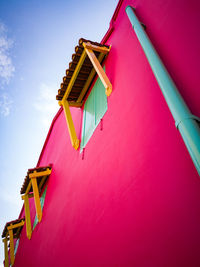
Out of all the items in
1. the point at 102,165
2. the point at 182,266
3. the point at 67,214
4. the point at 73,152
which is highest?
the point at 73,152

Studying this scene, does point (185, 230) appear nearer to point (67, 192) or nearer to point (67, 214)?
point (67, 214)

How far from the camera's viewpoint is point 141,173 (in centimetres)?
220

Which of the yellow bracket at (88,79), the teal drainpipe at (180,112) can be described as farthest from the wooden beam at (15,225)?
the teal drainpipe at (180,112)

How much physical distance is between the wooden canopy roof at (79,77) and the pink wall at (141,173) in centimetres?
93

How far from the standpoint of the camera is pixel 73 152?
498cm

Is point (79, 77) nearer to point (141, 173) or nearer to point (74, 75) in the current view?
point (74, 75)

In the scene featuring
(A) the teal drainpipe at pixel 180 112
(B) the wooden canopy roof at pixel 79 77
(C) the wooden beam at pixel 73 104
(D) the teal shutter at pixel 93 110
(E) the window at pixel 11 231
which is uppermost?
(B) the wooden canopy roof at pixel 79 77

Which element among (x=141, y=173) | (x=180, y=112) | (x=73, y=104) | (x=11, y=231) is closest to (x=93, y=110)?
(x=73, y=104)

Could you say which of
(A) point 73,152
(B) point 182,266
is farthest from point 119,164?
(A) point 73,152

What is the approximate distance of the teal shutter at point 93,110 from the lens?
4100mm

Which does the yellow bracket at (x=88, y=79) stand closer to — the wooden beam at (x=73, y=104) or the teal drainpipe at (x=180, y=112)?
the wooden beam at (x=73, y=104)

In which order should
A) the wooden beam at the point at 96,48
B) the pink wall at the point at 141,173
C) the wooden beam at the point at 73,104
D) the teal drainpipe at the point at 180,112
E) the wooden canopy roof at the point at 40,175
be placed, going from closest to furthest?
1. the teal drainpipe at the point at 180,112
2. the pink wall at the point at 141,173
3. the wooden beam at the point at 96,48
4. the wooden beam at the point at 73,104
5. the wooden canopy roof at the point at 40,175

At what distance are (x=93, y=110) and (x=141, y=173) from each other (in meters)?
2.69

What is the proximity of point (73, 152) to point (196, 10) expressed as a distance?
3.75 m
